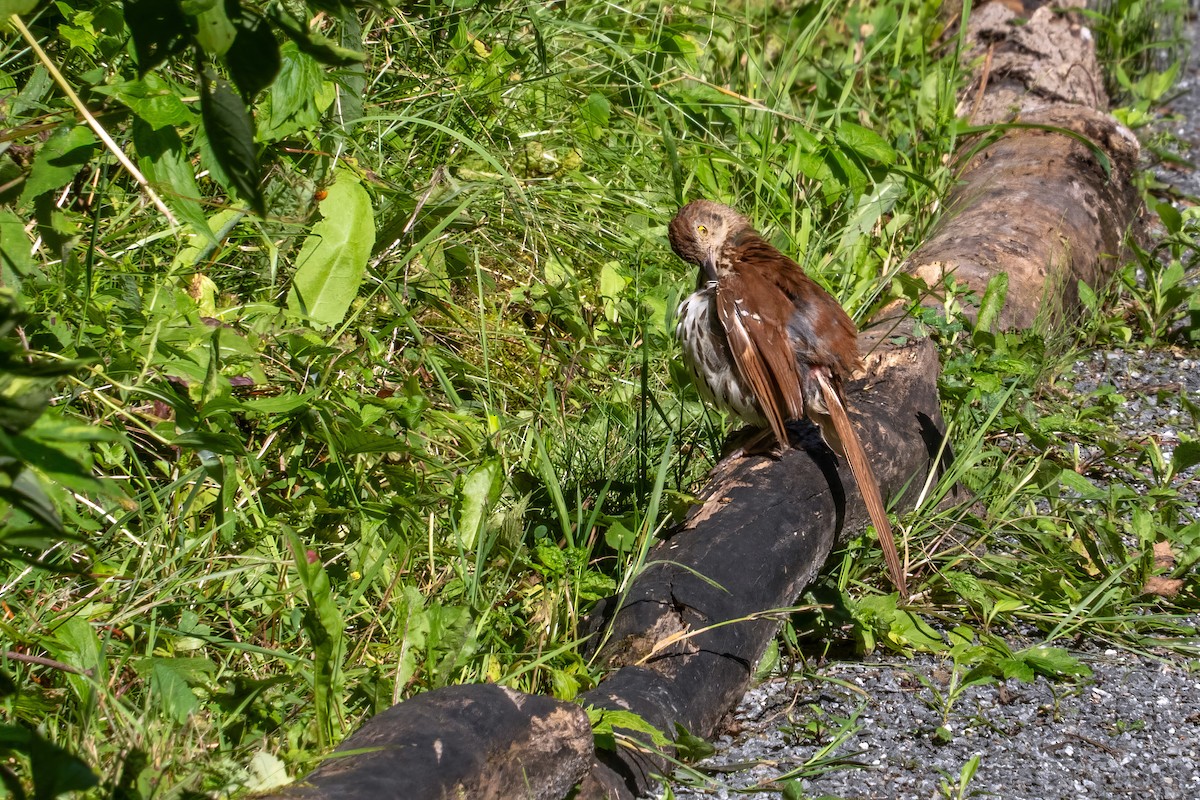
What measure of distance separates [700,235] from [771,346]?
1.91 feet

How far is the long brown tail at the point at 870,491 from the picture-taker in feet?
11.1

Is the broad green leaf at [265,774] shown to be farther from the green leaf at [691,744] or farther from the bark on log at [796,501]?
the green leaf at [691,744]

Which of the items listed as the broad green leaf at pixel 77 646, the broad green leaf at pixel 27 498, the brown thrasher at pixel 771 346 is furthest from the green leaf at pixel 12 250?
the brown thrasher at pixel 771 346

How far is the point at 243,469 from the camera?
3.11m

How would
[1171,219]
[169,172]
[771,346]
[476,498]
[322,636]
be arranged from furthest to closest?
[1171,219]
[771,346]
[476,498]
[169,172]
[322,636]

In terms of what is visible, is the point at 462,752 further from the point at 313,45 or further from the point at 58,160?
the point at 58,160

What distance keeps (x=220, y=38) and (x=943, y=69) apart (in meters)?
5.63

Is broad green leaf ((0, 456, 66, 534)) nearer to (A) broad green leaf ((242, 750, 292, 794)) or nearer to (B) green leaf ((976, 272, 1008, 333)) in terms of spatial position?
(A) broad green leaf ((242, 750, 292, 794))

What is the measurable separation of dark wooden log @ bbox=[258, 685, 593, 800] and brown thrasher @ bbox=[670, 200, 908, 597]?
4.90 feet

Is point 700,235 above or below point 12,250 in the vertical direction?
below

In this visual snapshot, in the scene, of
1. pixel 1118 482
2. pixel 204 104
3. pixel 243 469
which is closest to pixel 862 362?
pixel 1118 482

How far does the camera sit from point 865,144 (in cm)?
508

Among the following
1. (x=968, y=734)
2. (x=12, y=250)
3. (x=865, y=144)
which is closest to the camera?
(x=12, y=250)

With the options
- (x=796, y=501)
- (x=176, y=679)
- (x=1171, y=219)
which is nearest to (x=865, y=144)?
(x=1171, y=219)
